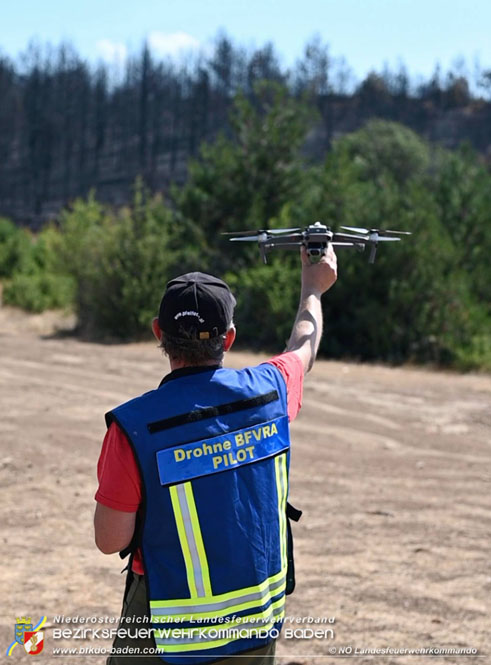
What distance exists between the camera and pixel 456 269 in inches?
635

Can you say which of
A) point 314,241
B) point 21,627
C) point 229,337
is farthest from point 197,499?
point 21,627

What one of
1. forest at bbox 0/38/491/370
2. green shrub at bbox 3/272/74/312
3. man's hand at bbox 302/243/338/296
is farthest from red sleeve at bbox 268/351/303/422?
green shrub at bbox 3/272/74/312

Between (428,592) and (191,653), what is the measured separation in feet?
10.3

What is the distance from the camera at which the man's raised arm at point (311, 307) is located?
271 cm

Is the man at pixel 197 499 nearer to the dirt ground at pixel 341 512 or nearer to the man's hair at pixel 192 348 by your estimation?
the man's hair at pixel 192 348

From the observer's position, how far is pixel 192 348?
2184mm

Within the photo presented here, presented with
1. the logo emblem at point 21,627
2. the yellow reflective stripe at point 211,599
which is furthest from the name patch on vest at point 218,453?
the logo emblem at point 21,627

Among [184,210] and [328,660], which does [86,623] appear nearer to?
[328,660]

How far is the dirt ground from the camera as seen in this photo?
4465 mm

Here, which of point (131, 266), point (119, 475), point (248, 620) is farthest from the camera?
point (131, 266)

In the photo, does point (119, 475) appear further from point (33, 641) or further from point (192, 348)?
point (33, 641)

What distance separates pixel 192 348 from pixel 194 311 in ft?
0.34

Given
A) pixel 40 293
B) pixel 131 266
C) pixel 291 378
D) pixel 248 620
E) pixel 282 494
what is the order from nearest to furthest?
pixel 248 620
pixel 282 494
pixel 291 378
pixel 131 266
pixel 40 293

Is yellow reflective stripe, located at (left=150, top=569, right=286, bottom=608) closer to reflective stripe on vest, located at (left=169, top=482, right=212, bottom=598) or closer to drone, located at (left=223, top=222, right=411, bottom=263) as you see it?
reflective stripe on vest, located at (left=169, top=482, right=212, bottom=598)
